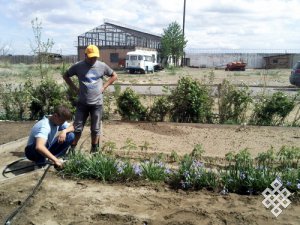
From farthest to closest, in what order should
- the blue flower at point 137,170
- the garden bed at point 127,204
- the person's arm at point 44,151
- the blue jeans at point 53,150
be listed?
the blue jeans at point 53,150 < the blue flower at point 137,170 < the person's arm at point 44,151 < the garden bed at point 127,204

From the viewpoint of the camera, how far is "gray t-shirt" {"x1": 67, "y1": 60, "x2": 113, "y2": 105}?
6.20m

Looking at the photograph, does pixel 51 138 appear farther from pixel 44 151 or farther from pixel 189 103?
pixel 189 103

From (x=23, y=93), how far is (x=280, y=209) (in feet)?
23.0

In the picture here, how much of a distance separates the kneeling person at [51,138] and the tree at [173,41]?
52.8m

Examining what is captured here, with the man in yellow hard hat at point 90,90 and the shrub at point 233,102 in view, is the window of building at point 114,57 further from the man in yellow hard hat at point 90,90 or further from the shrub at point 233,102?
the man in yellow hard hat at point 90,90

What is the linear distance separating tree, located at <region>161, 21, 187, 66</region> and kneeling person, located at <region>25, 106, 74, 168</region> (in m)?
52.8

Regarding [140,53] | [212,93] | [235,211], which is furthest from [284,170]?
[140,53]

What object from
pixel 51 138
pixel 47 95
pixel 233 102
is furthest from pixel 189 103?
pixel 51 138

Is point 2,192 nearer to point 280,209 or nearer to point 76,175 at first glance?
point 76,175

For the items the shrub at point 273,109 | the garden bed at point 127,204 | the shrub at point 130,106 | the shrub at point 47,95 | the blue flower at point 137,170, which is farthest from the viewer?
the shrub at point 47,95

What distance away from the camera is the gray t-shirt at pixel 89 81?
6203 millimetres

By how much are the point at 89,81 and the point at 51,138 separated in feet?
4.02

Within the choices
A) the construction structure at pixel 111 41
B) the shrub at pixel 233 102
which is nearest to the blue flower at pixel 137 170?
the shrub at pixel 233 102

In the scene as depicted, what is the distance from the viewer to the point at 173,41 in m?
57.6
